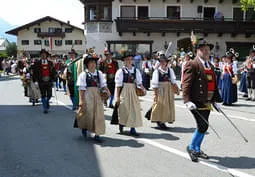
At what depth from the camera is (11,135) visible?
768cm

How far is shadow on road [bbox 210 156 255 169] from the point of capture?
5.37 meters

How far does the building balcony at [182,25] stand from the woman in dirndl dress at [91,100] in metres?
23.4

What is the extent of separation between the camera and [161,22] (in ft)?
99.2

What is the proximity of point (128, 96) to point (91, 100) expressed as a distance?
2.97ft

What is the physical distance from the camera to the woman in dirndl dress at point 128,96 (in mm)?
7312

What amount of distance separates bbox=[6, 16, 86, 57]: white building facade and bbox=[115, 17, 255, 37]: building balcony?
2368cm

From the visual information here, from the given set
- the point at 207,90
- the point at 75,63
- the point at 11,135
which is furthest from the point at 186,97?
the point at 75,63

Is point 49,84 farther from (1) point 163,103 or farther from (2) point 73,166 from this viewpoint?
(2) point 73,166

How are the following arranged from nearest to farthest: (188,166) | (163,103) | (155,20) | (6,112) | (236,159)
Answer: (188,166), (236,159), (163,103), (6,112), (155,20)

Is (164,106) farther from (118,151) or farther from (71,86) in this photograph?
(71,86)

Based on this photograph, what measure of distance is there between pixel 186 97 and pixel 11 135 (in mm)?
4357

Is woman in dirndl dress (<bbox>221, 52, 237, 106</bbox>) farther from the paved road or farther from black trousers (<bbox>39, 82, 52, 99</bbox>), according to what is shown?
black trousers (<bbox>39, 82, 52, 99</bbox>)

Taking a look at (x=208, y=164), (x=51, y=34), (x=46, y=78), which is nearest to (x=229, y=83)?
(x=46, y=78)

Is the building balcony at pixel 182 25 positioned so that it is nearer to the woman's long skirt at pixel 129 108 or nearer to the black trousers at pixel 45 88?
the black trousers at pixel 45 88
